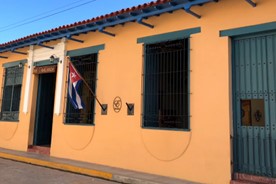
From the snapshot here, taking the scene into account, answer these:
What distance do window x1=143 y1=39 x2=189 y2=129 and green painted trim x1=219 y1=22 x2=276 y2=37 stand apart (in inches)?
41.2

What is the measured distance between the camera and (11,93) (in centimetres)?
1166

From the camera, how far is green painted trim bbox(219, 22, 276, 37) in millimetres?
5621

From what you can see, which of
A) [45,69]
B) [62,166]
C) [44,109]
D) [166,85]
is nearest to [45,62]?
[45,69]

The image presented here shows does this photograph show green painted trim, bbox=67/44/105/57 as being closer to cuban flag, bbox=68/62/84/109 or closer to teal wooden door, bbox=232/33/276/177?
cuban flag, bbox=68/62/84/109

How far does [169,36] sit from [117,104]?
7.78 feet

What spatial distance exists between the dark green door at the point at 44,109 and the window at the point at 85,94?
206 centimetres

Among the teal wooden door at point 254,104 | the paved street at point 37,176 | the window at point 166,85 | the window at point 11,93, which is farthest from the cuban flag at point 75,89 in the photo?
the teal wooden door at point 254,104

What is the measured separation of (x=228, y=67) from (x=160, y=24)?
222 cm

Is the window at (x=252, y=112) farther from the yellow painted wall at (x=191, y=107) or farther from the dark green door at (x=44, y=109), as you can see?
the dark green door at (x=44, y=109)

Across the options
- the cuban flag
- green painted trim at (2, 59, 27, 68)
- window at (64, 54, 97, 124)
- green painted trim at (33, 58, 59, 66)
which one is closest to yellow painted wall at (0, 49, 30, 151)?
green painted trim at (2, 59, 27, 68)

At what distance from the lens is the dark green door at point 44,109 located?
10.7 metres

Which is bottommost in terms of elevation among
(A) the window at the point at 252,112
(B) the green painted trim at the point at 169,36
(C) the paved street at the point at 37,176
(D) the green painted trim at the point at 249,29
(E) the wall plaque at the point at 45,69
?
(C) the paved street at the point at 37,176

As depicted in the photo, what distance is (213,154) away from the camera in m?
6.01

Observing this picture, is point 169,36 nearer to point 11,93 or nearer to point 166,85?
point 166,85
